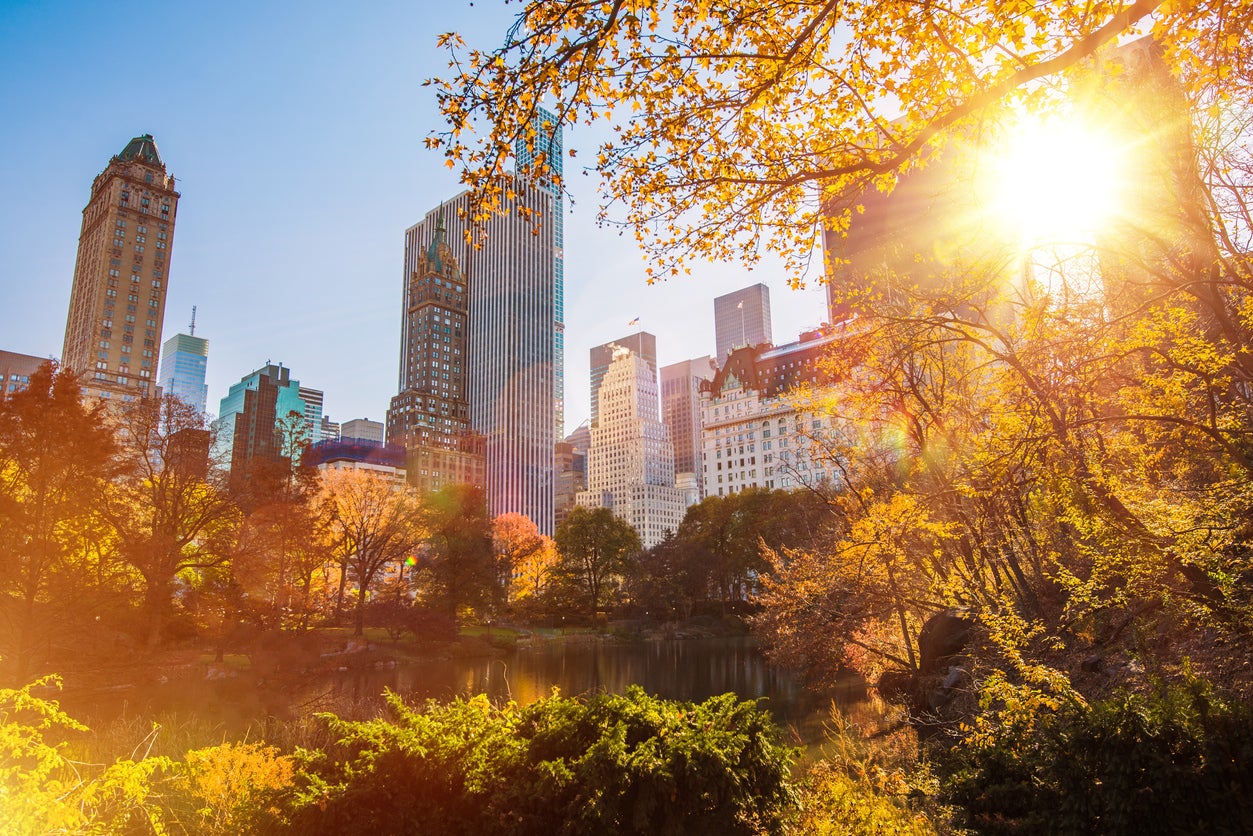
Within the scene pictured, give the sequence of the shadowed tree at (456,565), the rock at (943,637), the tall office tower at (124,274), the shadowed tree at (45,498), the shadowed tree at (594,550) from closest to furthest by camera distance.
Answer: the rock at (943,637) → the shadowed tree at (45,498) → the shadowed tree at (456,565) → the shadowed tree at (594,550) → the tall office tower at (124,274)

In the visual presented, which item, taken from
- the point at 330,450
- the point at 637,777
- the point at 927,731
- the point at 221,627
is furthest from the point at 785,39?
the point at 330,450

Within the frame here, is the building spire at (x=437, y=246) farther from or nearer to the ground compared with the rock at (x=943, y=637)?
farther from the ground

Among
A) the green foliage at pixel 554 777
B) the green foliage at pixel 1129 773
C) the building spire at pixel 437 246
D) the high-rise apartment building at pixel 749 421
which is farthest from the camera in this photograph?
the building spire at pixel 437 246

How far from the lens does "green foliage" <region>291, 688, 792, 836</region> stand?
6.11m

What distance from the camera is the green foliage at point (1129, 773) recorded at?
17.5 ft

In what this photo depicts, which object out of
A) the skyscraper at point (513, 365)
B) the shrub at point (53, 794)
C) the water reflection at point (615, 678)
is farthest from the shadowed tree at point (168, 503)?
the skyscraper at point (513, 365)

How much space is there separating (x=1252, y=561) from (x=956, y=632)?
27.8 feet

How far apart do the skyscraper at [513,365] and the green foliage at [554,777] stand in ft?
467

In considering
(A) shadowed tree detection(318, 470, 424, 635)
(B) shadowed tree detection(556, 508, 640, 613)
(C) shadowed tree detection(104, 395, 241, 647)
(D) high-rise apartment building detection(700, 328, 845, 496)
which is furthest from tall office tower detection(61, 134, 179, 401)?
(C) shadowed tree detection(104, 395, 241, 647)

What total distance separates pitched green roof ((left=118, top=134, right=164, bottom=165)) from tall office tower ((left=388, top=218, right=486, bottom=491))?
58204 mm

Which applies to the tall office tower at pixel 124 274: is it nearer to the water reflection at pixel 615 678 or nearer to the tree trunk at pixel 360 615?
the tree trunk at pixel 360 615

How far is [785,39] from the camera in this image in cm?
660

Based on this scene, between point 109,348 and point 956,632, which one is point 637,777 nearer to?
point 956,632

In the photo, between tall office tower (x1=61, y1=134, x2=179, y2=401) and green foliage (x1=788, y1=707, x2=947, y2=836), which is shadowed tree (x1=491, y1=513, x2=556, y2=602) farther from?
tall office tower (x1=61, y1=134, x2=179, y2=401)
